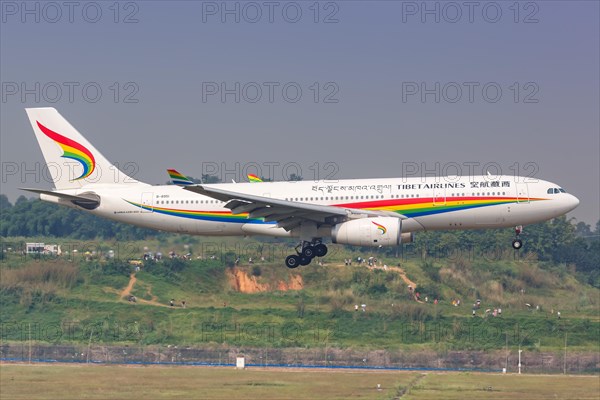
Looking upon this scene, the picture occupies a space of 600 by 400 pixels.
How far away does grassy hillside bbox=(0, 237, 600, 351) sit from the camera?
97.8m

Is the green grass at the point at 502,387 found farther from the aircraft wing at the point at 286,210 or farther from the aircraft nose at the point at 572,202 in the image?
the aircraft wing at the point at 286,210

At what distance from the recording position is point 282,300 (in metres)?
105

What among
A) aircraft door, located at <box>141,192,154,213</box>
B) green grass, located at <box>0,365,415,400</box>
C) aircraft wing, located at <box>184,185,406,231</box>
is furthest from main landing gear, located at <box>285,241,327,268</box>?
green grass, located at <box>0,365,415,400</box>

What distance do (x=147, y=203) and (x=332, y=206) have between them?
38.4ft

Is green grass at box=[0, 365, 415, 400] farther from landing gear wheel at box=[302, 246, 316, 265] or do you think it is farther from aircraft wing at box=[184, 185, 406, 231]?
aircraft wing at box=[184, 185, 406, 231]

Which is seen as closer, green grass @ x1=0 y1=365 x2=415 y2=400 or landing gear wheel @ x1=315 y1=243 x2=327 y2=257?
landing gear wheel @ x1=315 y1=243 x2=327 y2=257

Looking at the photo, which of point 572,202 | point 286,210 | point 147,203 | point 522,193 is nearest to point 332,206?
point 286,210

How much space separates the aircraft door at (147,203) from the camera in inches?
2579

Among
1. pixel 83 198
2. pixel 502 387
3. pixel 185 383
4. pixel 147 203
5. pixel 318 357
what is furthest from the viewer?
pixel 318 357

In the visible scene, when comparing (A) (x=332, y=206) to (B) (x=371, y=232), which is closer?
(B) (x=371, y=232)

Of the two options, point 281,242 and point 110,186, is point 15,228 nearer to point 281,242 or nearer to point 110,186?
point 281,242

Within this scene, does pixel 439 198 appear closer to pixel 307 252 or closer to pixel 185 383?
pixel 307 252

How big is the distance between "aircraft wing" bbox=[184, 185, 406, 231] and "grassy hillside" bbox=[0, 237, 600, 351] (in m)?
36.4

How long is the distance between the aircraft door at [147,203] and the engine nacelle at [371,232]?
476 inches
